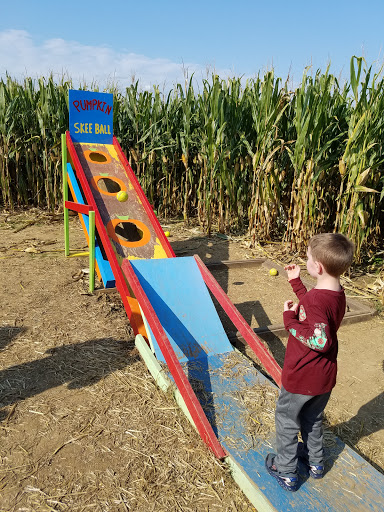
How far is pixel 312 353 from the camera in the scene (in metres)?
1.95

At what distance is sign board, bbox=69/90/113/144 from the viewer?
550 centimetres

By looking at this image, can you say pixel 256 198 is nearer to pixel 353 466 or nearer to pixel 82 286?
pixel 82 286

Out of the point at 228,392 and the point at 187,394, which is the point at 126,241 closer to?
the point at 228,392

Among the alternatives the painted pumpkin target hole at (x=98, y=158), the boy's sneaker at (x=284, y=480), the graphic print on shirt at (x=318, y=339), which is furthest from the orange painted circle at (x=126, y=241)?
the graphic print on shirt at (x=318, y=339)

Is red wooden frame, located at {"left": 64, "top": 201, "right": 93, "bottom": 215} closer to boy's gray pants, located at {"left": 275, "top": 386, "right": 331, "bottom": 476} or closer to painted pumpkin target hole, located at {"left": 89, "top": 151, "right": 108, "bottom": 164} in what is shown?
painted pumpkin target hole, located at {"left": 89, "top": 151, "right": 108, "bottom": 164}

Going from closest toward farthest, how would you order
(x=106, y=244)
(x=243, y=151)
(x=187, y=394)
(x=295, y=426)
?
1. (x=295, y=426)
2. (x=187, y=394)
3. (x=106, y=244)
4. (x=243, y=151)

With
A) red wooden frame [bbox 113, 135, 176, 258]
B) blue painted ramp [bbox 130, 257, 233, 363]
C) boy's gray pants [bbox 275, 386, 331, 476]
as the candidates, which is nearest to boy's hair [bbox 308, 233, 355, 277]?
boy's gray pants [bbox 275, 386, 331, 476]

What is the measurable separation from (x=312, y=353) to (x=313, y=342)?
0.11 metres

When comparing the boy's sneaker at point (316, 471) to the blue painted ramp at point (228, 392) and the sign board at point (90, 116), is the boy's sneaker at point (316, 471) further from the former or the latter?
the sign board at point (90, 116)

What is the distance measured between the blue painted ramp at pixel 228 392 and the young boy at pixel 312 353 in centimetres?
11

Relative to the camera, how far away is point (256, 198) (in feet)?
21.5

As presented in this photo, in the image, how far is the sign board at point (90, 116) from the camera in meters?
5.50

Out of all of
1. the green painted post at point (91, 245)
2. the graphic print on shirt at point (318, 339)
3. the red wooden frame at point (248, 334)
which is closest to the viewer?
the graphic print on shirt at point (318, 339)

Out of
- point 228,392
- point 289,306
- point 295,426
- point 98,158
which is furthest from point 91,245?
point 295,426
